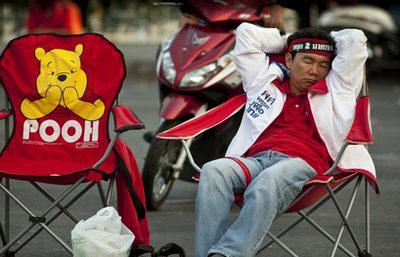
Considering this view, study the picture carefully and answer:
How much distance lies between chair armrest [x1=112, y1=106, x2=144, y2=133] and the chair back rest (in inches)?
8.9

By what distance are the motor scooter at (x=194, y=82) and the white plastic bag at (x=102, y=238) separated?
2.22 metres

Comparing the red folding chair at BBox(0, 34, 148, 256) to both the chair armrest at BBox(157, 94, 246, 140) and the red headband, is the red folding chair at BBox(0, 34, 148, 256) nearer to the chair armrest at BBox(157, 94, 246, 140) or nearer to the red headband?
the chair armrest at BBox(157, 94, 246, 140)

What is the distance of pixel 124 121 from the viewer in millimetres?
7145

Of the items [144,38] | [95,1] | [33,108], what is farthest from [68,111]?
[95,1]

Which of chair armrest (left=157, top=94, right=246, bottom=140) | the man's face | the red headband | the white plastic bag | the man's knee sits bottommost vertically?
the white plastic bag

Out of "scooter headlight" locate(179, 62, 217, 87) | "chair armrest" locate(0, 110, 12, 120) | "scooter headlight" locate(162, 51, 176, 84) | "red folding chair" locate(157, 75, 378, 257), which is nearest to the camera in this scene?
"red folding chair" locate(157, 75, 378, 257)

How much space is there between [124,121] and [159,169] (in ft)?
5.95

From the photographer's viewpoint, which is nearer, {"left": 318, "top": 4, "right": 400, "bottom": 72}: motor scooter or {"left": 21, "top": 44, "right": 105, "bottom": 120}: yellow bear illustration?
{"left": 21, "top": 44, "right": 105, "bottom": 120}: yellow bear illustration

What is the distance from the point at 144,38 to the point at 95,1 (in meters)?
2.78

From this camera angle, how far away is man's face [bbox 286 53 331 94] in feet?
23.5

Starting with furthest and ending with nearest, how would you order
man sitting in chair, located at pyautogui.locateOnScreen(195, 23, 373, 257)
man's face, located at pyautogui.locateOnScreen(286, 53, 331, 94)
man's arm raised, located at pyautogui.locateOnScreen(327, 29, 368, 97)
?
man's face, located at pyautogui.locateOnScreen(286, 53, 331, 94), man's arm raised, located at pyautogui.locateOnScreen(327, 29, 368, 97), man sitting in chair, located at pyautogui.locateOnScreen(195, 23, 373, 257)

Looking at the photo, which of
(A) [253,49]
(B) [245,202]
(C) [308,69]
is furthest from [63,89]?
(B) [245,202]

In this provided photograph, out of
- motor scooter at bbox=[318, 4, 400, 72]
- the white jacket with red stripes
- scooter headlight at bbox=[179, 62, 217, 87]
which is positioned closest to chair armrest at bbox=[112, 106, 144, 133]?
the white jacket with red stripes

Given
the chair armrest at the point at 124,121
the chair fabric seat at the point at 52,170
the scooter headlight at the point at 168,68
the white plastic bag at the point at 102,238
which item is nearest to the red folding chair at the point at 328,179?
the chair armrest at the point at 124,121
